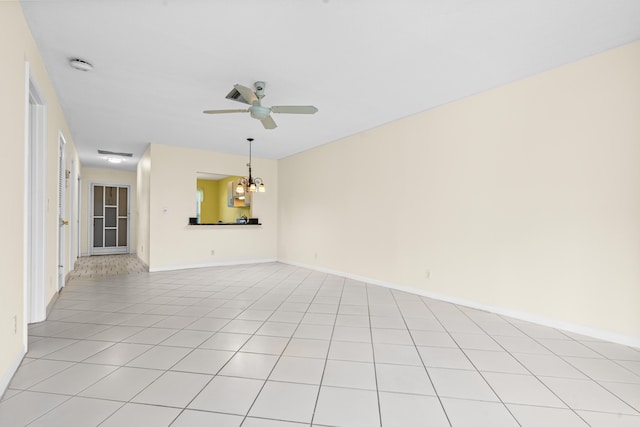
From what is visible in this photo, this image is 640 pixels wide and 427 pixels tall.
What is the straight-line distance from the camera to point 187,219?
248 inches

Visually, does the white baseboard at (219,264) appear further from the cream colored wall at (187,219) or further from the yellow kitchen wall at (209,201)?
the yellow kitchen wall at (209,201)

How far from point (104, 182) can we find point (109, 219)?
109 centimetres

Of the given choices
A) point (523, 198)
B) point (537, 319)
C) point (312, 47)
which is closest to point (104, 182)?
point (312, 47)

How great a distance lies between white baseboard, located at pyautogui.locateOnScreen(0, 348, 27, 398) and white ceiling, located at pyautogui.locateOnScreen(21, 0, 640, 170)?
98.9 inches

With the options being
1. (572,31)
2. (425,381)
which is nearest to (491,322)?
(425,381)

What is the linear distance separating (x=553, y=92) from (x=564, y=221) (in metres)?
1.31

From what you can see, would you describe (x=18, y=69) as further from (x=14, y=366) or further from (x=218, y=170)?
(x=218, y=170)

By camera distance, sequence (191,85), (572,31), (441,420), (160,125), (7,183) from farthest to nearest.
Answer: (160,125), (191,85), (572,31), (7,183), (441,420)

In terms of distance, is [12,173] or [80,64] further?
[80,64]

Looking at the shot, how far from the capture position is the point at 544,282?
3072 mm

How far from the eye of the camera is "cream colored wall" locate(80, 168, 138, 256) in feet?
27.8

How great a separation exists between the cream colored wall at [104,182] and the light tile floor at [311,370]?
236 inches

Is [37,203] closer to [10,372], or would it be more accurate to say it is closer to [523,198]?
[10,372]

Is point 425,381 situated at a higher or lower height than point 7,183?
lower
